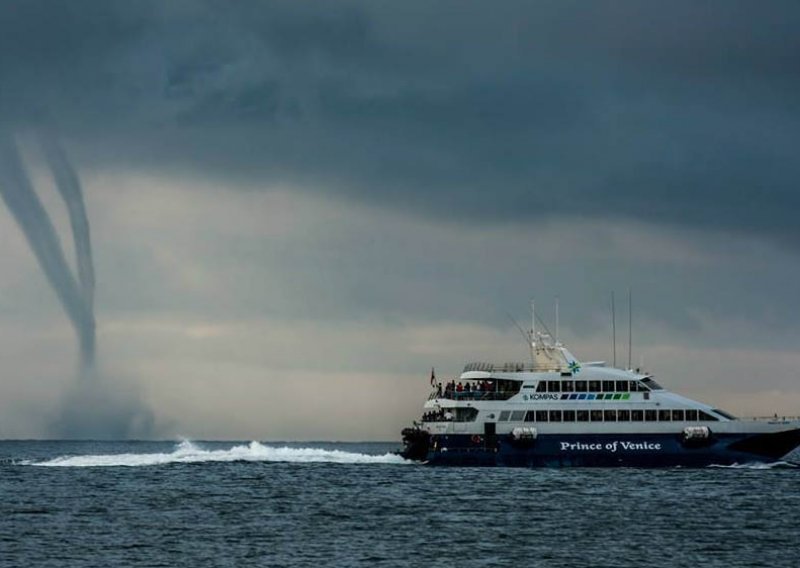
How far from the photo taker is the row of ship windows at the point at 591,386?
95062mm

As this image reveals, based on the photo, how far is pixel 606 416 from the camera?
9469 centimetres

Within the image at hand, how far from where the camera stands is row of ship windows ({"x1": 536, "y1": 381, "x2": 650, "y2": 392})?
9506cm

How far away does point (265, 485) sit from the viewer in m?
91.2

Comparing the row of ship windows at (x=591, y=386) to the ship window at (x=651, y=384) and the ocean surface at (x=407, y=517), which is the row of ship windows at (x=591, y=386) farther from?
the ocean surface at (x=407, y=517)

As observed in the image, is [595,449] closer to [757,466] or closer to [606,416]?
[606,416]

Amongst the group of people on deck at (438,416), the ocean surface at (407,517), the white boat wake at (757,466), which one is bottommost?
the ocean surface at (407,517)

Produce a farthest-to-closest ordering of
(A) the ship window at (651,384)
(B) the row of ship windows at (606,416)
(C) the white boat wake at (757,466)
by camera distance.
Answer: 1. (C) the white boat wake at (757,466)
2. (A) the ship window at (651,384)
3. (B) the row of ship windows at (606,416)

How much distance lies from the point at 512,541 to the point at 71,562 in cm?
1926

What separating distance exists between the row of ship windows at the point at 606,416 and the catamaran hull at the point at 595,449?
1121 millimetres

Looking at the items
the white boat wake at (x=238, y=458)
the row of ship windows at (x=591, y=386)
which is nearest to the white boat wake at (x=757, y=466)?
the row of ship windows at (x=591, y=386)

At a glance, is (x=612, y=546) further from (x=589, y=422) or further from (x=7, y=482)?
(x=7, y=482)

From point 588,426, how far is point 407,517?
1070 inches

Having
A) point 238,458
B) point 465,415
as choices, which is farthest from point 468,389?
point 238,458

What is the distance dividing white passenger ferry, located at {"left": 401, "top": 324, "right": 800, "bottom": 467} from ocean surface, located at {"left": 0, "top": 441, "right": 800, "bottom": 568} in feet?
4.37
